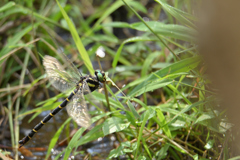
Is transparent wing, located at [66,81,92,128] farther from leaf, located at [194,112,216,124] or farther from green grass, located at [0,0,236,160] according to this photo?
leaf, located at [194,112,216,124]

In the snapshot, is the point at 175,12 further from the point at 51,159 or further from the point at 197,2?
the point at 51,159

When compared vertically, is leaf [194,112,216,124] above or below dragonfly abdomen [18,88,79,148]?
below

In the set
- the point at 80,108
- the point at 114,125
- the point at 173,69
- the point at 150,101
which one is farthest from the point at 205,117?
the point at 150,101

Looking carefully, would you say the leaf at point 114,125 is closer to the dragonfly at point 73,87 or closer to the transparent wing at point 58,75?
the dragonfly at point 73,87

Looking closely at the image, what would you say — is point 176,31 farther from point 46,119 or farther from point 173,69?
point 46,119

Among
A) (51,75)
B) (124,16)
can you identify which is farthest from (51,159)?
(124,16)

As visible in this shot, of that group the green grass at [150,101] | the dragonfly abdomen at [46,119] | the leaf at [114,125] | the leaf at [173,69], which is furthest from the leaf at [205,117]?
the dragonfly abdomen at [46,119]

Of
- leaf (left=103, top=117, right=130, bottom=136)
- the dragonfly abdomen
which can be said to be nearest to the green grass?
leaf (left=103, top=117, right=130, bottom=136)
